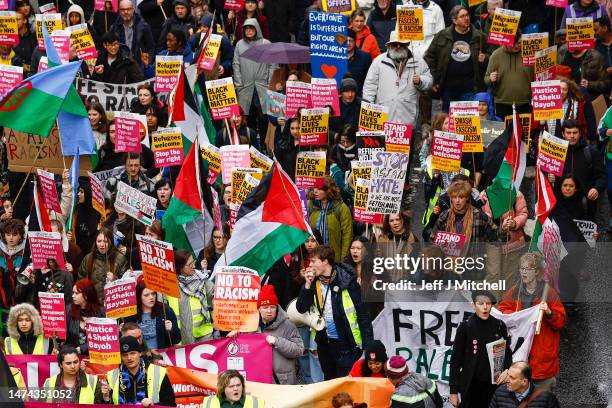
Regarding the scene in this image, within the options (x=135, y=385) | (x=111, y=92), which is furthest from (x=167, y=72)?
(x=135, y=385)

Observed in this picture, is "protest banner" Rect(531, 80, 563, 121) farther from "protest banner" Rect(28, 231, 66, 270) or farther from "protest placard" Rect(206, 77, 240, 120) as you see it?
"protest banner" Rect(28, 231, 66, 270)

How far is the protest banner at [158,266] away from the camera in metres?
15.1

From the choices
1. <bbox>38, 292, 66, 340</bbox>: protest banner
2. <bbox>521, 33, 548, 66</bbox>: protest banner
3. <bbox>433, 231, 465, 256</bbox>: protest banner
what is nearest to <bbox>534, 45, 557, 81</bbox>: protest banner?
<bbox>521, 33, 548, 66</bbox>: protest banner

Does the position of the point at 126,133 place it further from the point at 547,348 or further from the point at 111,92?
the point at 547,348

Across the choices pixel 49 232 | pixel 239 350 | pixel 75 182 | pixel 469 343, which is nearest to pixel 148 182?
pixel 75 182

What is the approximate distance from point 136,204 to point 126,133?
152 cm

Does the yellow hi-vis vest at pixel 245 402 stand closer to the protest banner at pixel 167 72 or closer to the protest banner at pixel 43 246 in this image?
the protest banner at pixel 43 246

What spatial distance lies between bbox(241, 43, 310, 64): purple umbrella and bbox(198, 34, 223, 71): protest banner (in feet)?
1.60

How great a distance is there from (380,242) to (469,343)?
2.37 m

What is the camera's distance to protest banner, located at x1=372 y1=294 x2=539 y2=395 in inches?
612

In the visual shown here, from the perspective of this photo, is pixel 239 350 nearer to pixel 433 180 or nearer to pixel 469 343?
pixel 469 343

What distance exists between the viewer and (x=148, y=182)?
60.2 ft

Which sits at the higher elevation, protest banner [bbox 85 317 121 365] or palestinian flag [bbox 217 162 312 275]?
palestinian flag [bbox 217 162 312 275]

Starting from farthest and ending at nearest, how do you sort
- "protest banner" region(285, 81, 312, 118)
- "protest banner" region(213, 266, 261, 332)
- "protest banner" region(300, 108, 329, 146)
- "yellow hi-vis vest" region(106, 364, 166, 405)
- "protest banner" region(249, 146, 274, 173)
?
1. "protest banner" region(285, 81, 312, 118)
2. "protest banner" region(300, 108, 329, 146)
3. "protest banner" region(249, 146, 274, 173)
4. "protest banner" region(213, 266, 261, 332)
5. "yellow hi-vis vest" region(106, 364, 166, 405)
